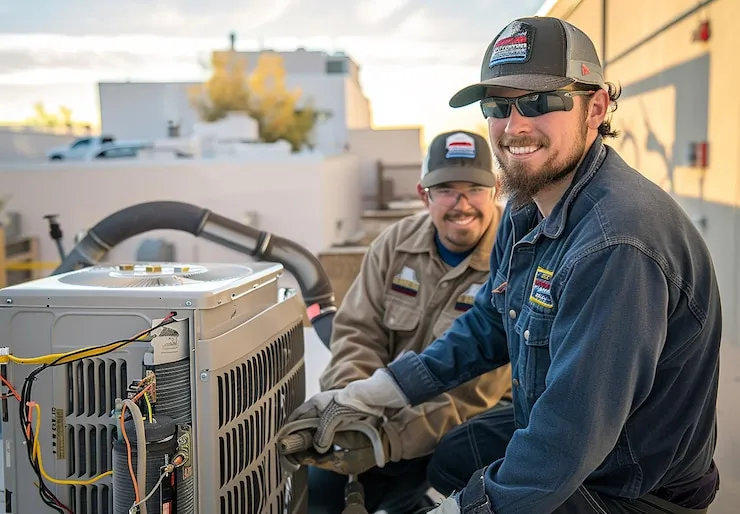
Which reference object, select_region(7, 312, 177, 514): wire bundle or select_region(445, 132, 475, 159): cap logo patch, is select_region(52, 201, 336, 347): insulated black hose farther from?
select_region(7, 312, 177, 514): wire bundle

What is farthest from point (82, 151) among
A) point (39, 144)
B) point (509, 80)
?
point (509, 80)

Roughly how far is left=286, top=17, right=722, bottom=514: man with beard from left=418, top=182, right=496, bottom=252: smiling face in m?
0.56

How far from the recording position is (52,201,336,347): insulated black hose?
275 centimetres

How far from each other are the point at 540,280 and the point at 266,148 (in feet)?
25.6

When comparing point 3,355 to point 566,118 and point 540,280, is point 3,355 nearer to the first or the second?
point 540,280

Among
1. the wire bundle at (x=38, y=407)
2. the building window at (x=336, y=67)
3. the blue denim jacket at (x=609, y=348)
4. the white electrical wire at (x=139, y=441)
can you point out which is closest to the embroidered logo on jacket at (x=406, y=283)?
the blue denim jacket at (x=609, y=348)

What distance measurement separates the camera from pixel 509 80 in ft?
4.25

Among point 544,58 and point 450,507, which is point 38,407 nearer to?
point 450,507

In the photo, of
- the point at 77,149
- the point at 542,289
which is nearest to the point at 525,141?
the point at 542,289

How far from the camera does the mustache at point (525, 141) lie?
1.31m

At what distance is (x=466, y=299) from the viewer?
2061 millimetres

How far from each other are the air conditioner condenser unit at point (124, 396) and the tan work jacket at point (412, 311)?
72 cm

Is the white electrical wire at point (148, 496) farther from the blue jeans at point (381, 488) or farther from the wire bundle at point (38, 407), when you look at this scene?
the blue jeans at point (381, 488)

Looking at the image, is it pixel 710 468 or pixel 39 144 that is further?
pixel 39 144
